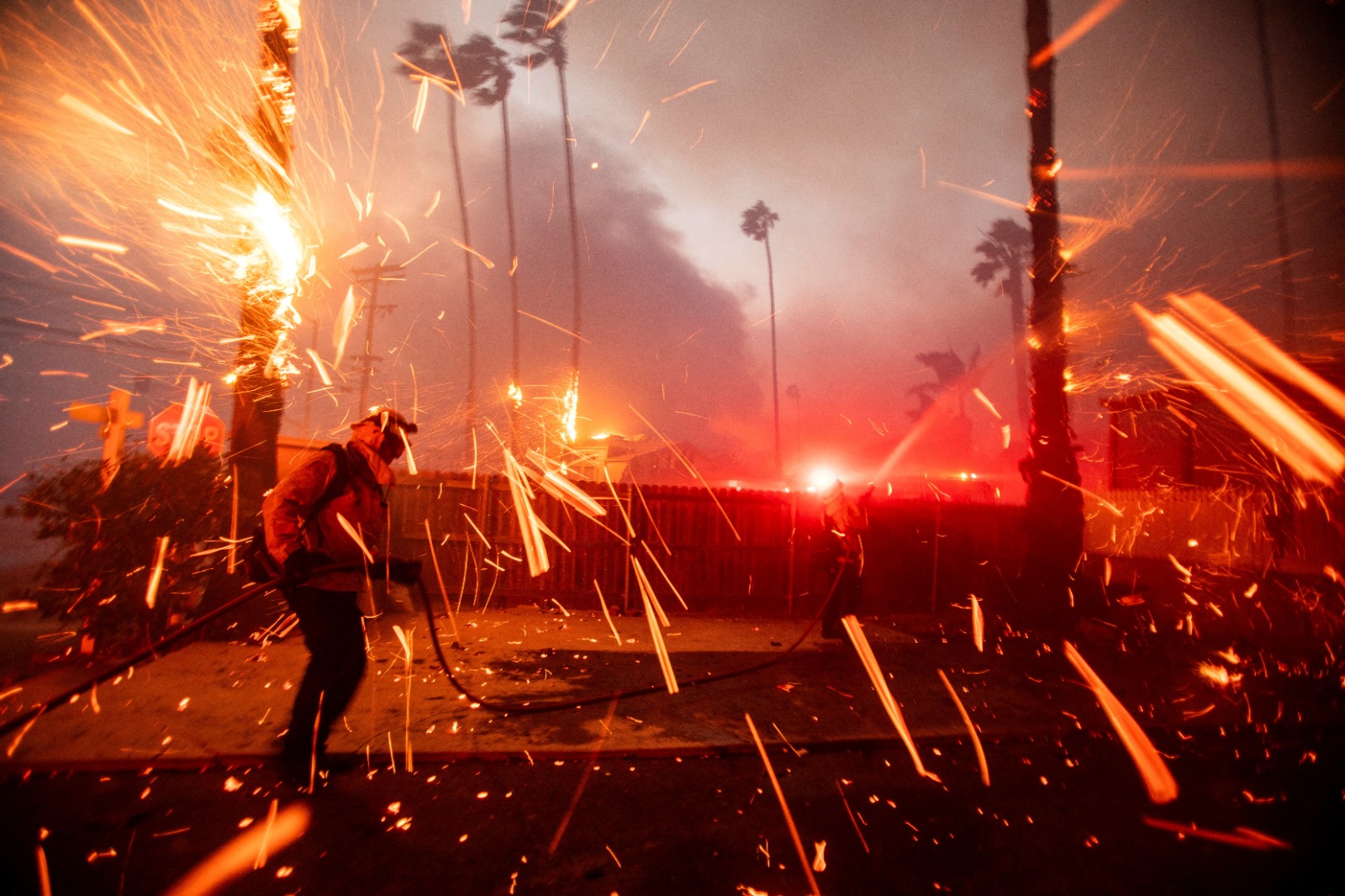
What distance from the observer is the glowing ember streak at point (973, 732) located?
3779mm

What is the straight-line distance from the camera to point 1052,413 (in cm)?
895

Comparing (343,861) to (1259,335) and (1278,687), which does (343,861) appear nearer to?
(1278,687)

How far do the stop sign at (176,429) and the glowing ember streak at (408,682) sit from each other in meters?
2.97

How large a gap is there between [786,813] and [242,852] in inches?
98.9

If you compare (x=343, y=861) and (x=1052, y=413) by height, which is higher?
(x=1052, y=413)

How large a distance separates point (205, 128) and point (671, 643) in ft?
25.2

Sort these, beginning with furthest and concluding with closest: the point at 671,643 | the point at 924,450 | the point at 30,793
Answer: the point at 924,450, the point at 671,643, the point at 30,793

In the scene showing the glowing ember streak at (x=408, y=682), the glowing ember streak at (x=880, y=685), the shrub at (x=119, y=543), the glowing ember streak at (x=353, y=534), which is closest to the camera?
the glowing ember streak at (x=353, y=534)

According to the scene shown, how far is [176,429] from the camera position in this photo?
22.9 ft

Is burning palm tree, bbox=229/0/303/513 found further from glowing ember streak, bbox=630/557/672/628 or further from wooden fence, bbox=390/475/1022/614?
glowing ember streak, bbox=630/557/672/628

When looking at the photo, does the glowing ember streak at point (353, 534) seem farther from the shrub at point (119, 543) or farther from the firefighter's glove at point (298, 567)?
the shrub at point (119, 543)

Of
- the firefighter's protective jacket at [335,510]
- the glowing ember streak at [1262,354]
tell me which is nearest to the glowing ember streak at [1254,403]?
the glowing ember streak at [1262,354]

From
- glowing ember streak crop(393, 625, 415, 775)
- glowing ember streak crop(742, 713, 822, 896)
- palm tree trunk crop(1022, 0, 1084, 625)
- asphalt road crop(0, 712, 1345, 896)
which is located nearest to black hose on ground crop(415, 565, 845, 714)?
glowing ember streak crop(393, 625, 415, 775)

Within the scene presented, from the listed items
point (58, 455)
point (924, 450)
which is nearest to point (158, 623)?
point (58, 455)
